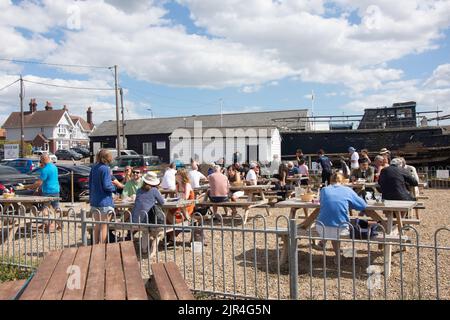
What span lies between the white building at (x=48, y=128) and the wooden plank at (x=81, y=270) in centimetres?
6373

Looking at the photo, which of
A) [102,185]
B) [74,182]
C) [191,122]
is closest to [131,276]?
[102,185]

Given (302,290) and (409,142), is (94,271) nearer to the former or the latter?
(302,290)

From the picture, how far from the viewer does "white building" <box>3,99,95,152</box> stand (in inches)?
2629

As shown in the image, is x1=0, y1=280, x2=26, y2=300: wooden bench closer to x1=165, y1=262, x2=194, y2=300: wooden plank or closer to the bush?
x1=165, y1=262, x2=194, y2=300: wooden plank

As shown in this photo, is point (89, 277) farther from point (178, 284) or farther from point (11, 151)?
point (11, 151)

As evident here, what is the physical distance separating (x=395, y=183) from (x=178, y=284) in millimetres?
5551

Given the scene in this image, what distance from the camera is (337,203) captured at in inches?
248

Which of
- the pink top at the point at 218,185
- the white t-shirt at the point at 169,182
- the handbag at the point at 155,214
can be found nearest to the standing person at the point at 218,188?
the pink top at the point at 218,185

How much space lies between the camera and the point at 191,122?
4459 centimetres

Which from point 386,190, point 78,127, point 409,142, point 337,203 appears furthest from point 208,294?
point 78,127

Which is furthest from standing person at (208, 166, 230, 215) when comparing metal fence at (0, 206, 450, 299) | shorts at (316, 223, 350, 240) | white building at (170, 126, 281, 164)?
white building at (170, 126, 281, 164)

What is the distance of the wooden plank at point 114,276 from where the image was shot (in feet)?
11.8

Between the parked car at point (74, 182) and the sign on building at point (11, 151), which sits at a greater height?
the sign on building at point (11, 151)

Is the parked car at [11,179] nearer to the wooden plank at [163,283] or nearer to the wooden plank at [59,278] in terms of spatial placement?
the wooden plank at [59,278]
